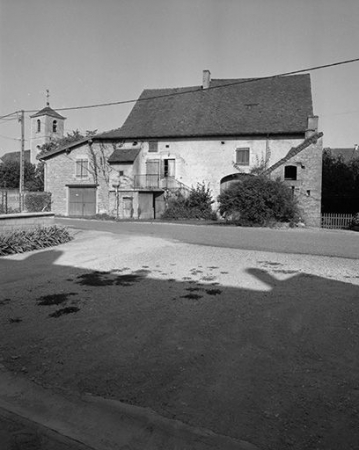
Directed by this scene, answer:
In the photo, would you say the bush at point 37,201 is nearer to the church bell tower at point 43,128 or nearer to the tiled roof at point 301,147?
the tiled roof at point 301,147

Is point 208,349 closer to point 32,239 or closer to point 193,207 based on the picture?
point 32,239

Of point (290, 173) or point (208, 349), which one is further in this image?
point (290, 173)

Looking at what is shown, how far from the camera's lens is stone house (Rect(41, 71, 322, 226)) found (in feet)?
99.8

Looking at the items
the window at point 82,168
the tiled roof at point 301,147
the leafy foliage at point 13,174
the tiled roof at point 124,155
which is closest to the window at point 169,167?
the tiled roof at point 124,155

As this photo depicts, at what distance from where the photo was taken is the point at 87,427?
117 inches

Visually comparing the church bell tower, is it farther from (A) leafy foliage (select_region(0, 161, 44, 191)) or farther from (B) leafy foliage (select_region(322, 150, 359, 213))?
(B) leafy foliage (select_region(322, 150, 359, 213))

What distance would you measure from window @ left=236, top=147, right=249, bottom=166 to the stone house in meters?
0.08

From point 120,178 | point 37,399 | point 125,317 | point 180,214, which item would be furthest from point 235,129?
point 37,399

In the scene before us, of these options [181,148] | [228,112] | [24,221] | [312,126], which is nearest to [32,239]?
[24,221]

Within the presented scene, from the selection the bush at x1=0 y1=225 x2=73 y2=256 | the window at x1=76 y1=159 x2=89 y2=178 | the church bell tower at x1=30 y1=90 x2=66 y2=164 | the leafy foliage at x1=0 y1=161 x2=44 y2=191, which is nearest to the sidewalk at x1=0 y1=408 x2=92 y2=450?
the bush at x1=0 y1=225 x2=73 y2=256

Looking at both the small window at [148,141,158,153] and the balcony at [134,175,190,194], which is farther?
the small window at [148,141,158,153]

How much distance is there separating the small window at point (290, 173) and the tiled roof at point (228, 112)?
289cm

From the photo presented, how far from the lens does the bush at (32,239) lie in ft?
35.9

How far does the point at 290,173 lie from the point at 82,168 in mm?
17696
